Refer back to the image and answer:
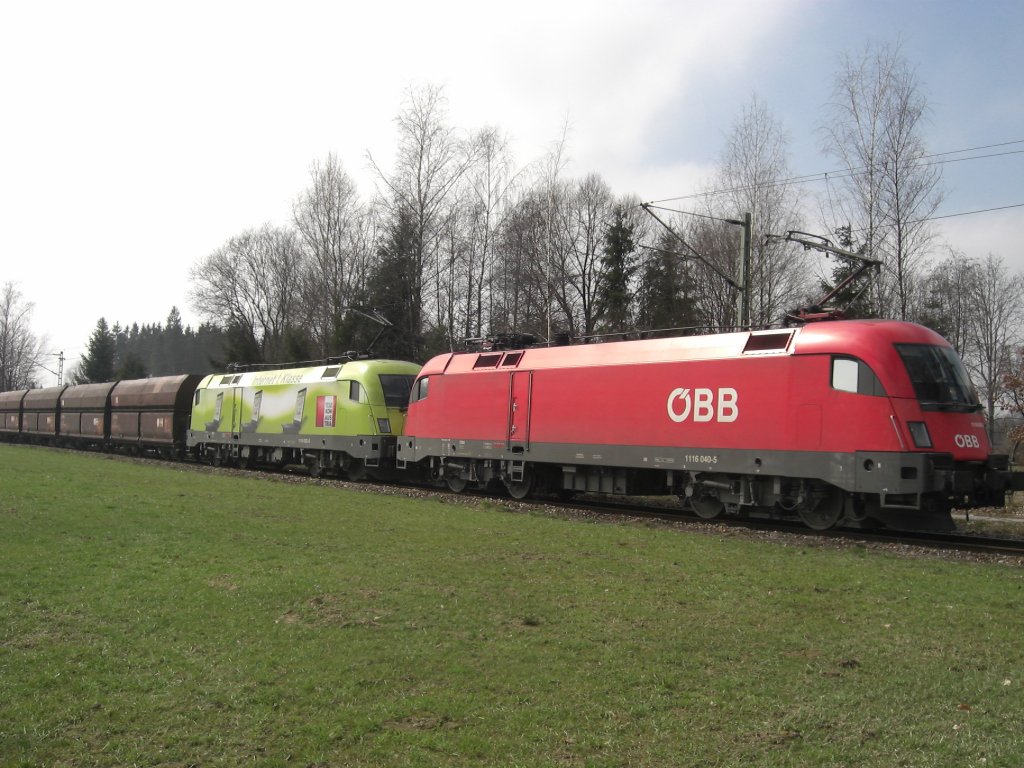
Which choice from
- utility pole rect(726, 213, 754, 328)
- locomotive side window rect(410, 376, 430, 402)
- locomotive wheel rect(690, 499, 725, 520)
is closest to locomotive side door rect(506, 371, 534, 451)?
locomotive side window rect(410, 376, 430, 402)

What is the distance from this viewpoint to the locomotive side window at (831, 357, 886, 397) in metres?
12.4

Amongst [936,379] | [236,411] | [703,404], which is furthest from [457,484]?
[936,379]

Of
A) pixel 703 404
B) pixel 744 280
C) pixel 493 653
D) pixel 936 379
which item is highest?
pixel 744 280

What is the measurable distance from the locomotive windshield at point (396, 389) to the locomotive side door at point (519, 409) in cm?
536

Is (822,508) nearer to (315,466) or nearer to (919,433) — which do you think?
(919,433)

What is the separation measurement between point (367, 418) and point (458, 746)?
1852 cm

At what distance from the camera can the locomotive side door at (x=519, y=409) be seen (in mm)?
18328

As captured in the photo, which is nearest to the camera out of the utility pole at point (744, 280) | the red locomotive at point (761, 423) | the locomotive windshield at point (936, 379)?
the red locomotive at point (761, 423)

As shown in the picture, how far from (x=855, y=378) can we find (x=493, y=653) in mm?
8489

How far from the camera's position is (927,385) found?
1251 cm

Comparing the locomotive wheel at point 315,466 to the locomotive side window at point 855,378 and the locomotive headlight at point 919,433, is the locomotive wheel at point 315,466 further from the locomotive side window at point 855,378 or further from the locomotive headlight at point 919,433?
the locomotive headlight at point 919,433

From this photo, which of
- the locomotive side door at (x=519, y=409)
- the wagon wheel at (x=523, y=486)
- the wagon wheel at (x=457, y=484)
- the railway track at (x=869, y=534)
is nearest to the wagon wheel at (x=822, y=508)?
the railway track at (x=869, y=534)

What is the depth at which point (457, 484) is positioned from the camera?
2098 cm

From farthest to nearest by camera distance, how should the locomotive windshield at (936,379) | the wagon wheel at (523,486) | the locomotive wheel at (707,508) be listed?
the wagon wheel at (523,486), the locomotive wheel at (707,508), the locomotive windshield at (936,379)
